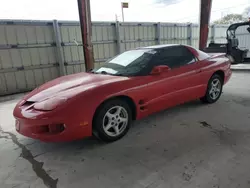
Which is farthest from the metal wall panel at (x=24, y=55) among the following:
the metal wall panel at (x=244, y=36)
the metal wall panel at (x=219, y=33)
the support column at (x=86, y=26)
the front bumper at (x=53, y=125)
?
the metal wall panel at (x=244, y=36)

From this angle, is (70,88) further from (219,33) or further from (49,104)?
(219,33)

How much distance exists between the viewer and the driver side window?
322 centimetres

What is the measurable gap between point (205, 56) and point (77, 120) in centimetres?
281

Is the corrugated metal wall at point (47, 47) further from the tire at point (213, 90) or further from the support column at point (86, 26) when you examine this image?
the tire at point (213, 90)

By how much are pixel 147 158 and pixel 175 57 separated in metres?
1.91

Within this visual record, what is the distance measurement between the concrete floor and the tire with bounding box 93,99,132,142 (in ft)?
0.42

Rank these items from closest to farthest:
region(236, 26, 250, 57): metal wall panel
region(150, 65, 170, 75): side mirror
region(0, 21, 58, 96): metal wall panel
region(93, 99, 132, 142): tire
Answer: region(93, 99, 132, 142): tire, region(150, 65, 170, 75): side mirror, region(0, 21, 58, 96): metal wall panel, region(236, 26, 250, 57): metal wall panel

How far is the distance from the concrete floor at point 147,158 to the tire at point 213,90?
0.65m

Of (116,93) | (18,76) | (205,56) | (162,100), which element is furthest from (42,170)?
(18,76)

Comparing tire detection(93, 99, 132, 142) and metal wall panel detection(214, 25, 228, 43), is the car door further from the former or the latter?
metal wall panel detection(214, 25, 228, 43)

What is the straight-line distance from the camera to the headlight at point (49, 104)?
2213 millimetres

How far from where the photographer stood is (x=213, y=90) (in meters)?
3.93

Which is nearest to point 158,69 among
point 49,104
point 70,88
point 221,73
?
point 70,88

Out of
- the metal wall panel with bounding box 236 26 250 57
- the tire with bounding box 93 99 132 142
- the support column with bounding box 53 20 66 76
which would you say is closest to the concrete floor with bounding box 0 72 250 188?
the tire with bounding box 93 99 132 142
